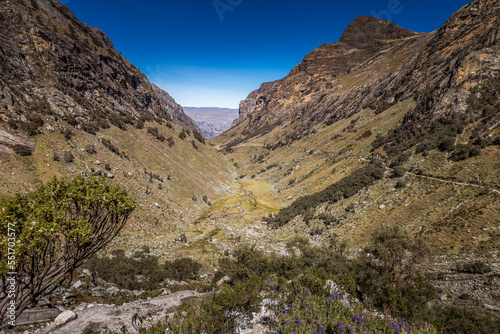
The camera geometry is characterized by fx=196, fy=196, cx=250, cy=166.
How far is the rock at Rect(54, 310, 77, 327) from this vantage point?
9549mm

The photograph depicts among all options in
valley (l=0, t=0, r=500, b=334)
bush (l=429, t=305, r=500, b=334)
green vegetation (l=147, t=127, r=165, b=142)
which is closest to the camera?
bush (l=429, t=305, r=500, b=334)

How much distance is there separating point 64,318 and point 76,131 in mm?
36411

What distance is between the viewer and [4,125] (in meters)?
26.3

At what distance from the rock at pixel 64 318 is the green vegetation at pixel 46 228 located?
363 centimetres

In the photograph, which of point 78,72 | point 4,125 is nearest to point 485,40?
point 4,125

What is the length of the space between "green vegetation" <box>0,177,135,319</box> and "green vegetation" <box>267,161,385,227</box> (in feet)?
106

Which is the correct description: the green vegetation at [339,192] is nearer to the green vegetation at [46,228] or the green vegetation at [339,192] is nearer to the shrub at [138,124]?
the green vegetation at [46,228]

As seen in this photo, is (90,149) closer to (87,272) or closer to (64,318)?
(87,272)

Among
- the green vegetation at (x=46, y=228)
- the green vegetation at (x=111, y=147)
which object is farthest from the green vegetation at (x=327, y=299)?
the green vegetation at (x=111, y=147)

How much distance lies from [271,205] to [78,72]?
5771 cm

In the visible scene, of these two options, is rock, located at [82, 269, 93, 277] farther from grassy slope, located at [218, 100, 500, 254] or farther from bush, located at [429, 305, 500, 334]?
grassy slope, located at [218, 100, 500, 254]

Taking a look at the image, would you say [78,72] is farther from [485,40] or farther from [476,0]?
[476,0]

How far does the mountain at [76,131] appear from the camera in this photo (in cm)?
2684

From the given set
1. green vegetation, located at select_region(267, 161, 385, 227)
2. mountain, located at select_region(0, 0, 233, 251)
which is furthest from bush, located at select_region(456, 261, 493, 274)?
mountain, located at select_region(0, 0, 233, 251)
